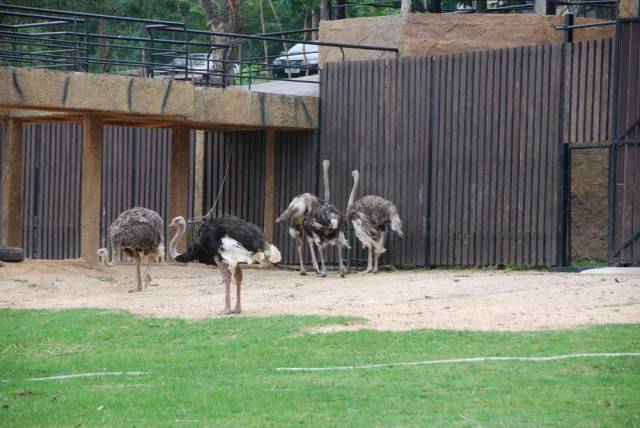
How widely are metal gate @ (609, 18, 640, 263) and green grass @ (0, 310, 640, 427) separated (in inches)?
225

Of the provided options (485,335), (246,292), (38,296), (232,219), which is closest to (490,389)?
(485,335)

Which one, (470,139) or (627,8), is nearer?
(627,8)

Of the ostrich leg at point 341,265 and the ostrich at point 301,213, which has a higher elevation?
the ostrich at point 301,213

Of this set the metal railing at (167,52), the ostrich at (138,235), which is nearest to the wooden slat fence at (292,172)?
the metal railing at (167,52)

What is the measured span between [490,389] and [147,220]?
10.5m

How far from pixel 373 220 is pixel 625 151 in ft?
16.8

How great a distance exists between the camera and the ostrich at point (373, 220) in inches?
866

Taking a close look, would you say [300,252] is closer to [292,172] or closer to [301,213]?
[301,213]

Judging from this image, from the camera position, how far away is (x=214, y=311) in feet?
53.9

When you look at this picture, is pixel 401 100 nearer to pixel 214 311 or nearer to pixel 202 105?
pixel 202 105

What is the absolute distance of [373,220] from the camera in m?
22.1

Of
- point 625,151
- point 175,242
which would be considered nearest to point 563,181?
point 625,151

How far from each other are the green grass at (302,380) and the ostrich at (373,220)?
7440 mm

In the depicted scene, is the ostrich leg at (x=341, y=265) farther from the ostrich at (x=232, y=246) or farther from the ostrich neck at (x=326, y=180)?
the ostrich at (x=232, y=246)
